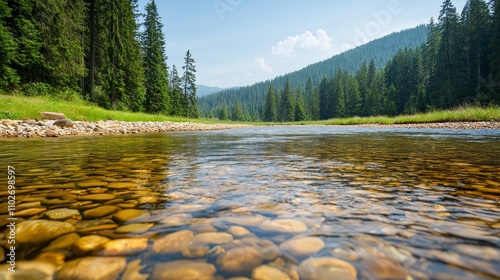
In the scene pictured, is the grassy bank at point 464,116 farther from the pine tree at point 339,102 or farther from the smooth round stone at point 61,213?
the pine tree at point 339,102

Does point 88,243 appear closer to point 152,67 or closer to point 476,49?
point 152,67

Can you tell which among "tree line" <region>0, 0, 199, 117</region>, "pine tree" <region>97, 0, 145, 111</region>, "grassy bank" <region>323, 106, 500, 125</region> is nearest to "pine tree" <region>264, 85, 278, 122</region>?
"tree line" <region>0, 0, 199, 117</region>

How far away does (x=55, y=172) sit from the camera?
3.26 metres

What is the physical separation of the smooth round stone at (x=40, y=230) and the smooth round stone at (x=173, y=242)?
574 millimetres

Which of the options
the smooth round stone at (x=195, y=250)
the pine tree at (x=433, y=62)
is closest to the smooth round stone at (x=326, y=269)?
the smooth round stone at (x=195, y=250)

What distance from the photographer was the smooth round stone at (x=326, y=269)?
103cm

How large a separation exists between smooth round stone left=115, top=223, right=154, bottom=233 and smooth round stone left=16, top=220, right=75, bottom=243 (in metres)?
0.26

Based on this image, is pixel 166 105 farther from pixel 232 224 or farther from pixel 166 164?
pixel 232 224

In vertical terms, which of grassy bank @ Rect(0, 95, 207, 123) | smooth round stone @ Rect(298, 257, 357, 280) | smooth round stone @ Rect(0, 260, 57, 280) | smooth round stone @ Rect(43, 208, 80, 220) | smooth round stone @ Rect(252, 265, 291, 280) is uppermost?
grassy bank @ Rect(0, 95, 207, 123)

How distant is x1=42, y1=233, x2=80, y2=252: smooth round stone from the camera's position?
4.18 feet

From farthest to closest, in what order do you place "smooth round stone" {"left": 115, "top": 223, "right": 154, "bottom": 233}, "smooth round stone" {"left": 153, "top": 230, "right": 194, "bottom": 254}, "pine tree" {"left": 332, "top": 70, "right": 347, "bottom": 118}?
1. "pine tree" {"left": 332, "top": 70, "right": 347, "bottom": 118}
2. "smooth round stone" {"left": 115, "top": 223, "right": 154, "bottom": 233}
3. "smooth round stone" {"left": 153, "top": 230, "right": 194, "bottom": 254}

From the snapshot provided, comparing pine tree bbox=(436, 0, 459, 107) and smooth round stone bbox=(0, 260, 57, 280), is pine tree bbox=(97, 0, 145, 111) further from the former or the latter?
pine tree bbox=(436, 0, 459, 107)

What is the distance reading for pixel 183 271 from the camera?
1066mm

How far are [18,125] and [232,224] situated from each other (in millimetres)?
11228
